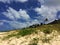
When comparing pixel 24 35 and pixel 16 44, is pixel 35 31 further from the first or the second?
pixel 16 44

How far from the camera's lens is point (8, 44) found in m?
40.8

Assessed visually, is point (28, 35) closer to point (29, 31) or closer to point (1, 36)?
point (29, 31)

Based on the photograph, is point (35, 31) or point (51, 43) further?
point (35, 31)

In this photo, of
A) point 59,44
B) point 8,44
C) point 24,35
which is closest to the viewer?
point 59,44

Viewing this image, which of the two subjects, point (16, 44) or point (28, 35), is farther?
point (28, 35)

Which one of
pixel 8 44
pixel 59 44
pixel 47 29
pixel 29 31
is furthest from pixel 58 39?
pixel 8 44

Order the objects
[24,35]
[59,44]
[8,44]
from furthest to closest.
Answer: [24,35], [8,44], [59,44]

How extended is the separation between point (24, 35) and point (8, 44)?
476cm

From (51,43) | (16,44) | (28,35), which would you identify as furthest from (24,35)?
(51,43)

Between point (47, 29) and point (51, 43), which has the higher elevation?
point (47, 29)

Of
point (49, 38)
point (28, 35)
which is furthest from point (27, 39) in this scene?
point (49, 38)

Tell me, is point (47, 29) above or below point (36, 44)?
above

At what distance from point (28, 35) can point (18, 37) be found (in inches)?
92.0

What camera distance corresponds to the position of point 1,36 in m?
45.8
